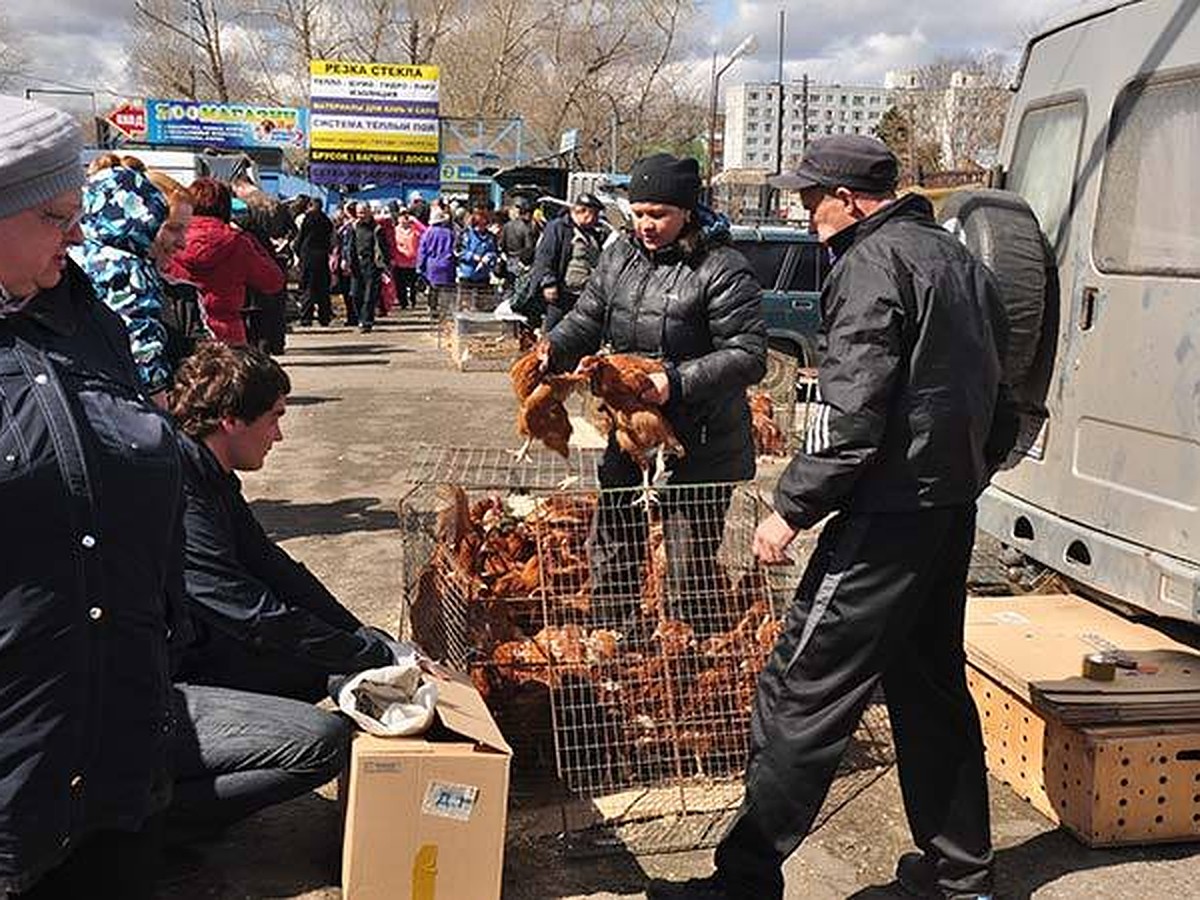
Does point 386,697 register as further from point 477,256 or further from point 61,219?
point 477,256

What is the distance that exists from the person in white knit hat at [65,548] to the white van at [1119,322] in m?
3.35

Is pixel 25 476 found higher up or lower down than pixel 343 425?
higher up

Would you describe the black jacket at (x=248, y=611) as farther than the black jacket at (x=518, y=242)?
No

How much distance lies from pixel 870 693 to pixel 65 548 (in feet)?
6.79

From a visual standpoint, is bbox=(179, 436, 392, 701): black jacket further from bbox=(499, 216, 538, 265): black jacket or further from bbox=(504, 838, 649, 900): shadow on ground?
bbox=(499, 216, 538, 265): black jacket

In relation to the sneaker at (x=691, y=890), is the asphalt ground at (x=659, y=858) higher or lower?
lower

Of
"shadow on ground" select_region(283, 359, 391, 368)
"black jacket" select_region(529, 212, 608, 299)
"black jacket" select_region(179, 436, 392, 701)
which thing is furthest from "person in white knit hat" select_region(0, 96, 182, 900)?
"shadow on ground" select_region(283, 359, 391, 368)

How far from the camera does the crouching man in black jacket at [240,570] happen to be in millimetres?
3262

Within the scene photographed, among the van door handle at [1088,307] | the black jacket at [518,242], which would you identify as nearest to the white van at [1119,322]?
the van door handle at [1088,307]

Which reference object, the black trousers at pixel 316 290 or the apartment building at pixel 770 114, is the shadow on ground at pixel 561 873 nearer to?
the black trousers at pixel 316 290

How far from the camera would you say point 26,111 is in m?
1.90

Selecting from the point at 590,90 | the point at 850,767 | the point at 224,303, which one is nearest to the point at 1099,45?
the point at 850,767

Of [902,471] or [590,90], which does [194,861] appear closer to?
[902,471]

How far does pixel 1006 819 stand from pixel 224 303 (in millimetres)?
5793
